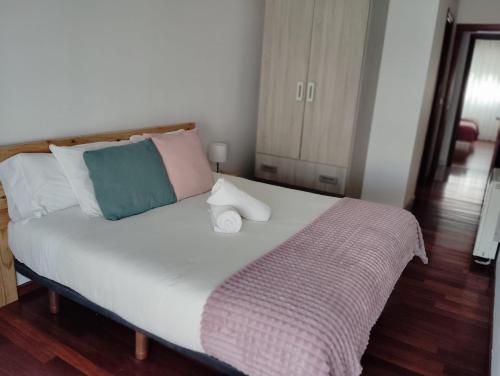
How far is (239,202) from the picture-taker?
2.22 m

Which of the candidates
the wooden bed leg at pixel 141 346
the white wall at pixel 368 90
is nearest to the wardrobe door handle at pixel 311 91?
the white wall at pixel 368 90

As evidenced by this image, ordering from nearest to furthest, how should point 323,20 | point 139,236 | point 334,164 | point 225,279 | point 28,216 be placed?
point 225,279, point 139,236, point 28,216, point 323,20, point 334,164

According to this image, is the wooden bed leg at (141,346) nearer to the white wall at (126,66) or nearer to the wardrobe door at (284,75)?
the white wall at (126,66)

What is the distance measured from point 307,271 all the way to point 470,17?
4484 millimetres

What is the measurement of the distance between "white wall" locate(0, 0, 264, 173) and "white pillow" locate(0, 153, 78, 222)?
17cm

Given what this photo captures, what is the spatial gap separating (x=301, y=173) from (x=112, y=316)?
2.52 metres

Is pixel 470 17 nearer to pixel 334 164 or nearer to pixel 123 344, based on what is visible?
pixel 334 164

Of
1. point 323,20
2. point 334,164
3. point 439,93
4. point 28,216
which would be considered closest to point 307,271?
point 28,216

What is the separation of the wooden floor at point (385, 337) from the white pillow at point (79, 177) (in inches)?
23.1

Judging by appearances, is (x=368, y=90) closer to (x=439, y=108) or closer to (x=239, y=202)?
(x=439, y=108)

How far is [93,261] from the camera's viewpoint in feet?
5.89

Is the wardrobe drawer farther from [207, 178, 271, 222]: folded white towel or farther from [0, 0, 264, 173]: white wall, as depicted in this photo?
[207, 178, 271, 222]: folded white towel

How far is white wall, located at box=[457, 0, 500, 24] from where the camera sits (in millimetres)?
4582

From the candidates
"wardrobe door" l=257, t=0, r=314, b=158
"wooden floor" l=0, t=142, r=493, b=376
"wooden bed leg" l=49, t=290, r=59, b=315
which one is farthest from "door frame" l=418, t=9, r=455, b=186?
"wooden bed leg" l=49, t=290, r=59, b=315
